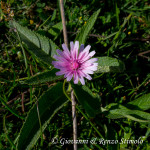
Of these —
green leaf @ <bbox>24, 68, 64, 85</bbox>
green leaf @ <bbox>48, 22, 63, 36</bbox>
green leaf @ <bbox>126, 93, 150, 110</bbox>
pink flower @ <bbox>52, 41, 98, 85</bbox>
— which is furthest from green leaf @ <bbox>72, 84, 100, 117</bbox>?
green leaf @ <bbox>48, 22, 63, 36</bbox>

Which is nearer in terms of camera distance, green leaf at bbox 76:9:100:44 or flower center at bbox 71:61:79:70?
flower center at bbox 71:61:79:70

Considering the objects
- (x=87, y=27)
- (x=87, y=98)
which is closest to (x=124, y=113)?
(x=87, y=98)

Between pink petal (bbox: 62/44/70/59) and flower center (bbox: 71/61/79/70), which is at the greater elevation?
pink petal (bbox: 62/44/70/59)

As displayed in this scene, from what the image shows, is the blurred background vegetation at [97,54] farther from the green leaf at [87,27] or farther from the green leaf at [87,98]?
the green leaf at [87,27]

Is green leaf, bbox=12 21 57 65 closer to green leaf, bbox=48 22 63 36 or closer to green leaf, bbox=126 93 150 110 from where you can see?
green leaf, bbox=48 22 63 36

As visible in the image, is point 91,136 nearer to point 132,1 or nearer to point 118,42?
point 118,42

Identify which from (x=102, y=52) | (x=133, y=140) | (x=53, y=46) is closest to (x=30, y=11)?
(x=53, y=46)
